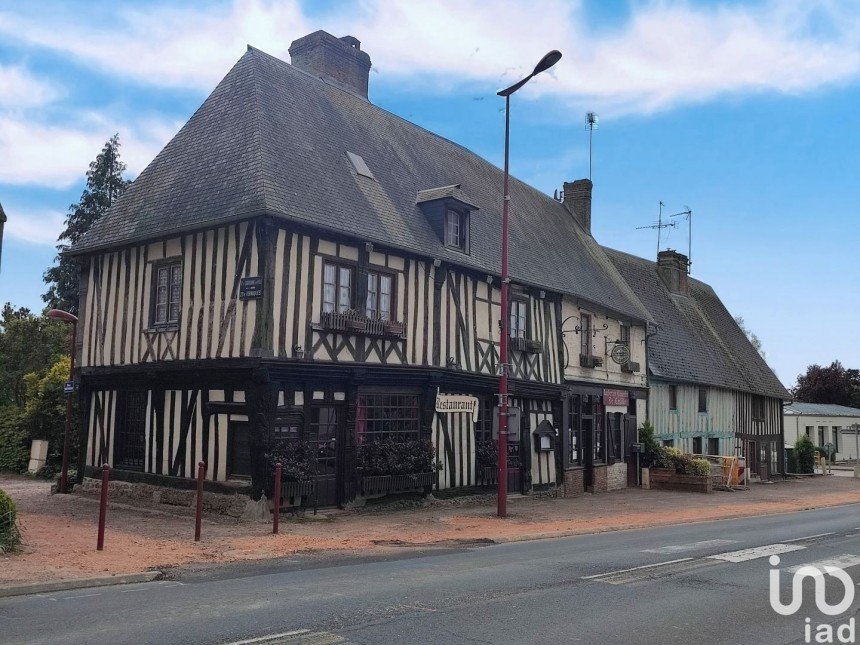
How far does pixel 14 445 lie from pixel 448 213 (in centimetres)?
1564

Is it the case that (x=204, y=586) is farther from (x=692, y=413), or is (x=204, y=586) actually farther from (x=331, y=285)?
(x=692, y=413)

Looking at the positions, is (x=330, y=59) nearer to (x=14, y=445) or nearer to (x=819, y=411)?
(x=14, y=445)

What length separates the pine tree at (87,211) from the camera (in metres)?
37.0

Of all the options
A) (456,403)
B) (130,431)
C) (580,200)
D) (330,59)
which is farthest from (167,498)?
(580,200)

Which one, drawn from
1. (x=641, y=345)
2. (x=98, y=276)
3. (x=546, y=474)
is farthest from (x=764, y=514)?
(x=98, y=276)

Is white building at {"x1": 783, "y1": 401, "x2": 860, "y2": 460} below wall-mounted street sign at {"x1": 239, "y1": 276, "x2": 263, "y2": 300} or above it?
below

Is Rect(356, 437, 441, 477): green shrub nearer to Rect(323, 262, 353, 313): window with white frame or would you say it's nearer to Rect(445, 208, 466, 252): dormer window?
Rect(323, 262, 353, 313): window with white frame

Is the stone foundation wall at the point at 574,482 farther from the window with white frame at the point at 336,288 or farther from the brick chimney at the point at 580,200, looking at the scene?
the brick chimney at the point at 580,200

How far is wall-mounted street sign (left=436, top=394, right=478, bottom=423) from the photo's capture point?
52.1ft

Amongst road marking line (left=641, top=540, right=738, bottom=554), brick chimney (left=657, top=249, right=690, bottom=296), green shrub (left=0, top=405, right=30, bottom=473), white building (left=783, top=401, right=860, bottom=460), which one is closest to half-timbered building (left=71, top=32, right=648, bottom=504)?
road marking line (left=641, top=540, right=738, bottom=554)

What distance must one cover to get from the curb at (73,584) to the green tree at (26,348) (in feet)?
84.7

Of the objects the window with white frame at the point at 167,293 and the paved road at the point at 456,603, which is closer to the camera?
the paved road at the point at 456,603

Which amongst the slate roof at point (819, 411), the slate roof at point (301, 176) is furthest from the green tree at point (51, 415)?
the slate roof at point (819, 411)

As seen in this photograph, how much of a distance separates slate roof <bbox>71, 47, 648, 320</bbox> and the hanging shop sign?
10.9ft
